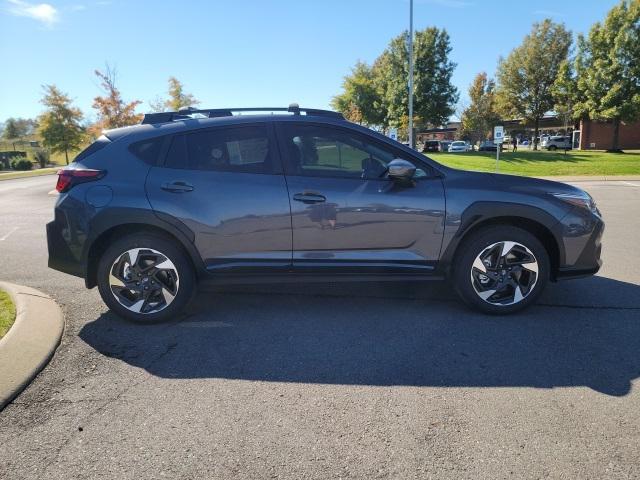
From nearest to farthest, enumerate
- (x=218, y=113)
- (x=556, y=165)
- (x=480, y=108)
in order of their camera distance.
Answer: (x=218, y=113)
(x=556, y=165)
(x=480, y=108)

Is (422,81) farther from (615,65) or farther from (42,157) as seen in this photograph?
(42,157)

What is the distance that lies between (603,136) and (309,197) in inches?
2331

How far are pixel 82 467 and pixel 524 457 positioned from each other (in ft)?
7.07

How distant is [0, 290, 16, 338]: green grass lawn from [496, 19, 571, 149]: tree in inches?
1897

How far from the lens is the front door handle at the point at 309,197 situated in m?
3.97

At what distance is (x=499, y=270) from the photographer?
13.6 feet

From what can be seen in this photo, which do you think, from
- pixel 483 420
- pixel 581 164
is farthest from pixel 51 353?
pixel 581 164

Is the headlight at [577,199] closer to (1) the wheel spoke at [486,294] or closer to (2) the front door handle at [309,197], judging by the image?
(1) the wheel spoke at [486,294]

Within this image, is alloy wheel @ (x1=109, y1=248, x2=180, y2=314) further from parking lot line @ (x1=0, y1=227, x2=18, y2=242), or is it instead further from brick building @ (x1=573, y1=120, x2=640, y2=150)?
brick building @ (x1=573, y1=120, x2=640, y2=150)

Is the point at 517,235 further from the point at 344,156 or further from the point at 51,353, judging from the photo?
the point at 51,353

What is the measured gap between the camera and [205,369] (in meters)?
3.34

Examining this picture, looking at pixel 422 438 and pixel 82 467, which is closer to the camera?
pixel 82 467

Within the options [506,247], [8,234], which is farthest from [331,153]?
[8,234]

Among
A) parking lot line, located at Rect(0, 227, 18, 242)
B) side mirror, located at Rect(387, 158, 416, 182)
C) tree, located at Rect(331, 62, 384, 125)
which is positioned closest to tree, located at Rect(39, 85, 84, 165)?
tree, located at Rect(331, 62, 384, 125)
